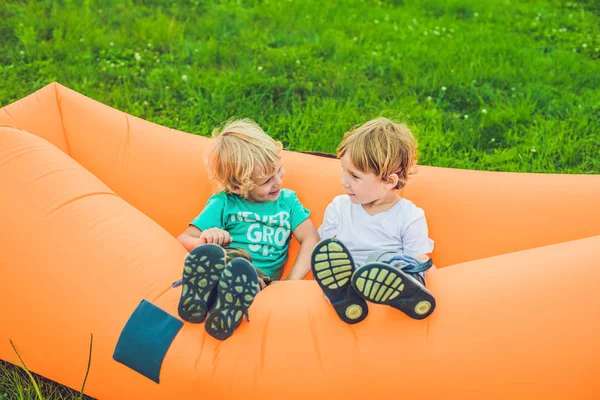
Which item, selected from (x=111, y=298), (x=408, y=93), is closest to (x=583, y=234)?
(x=111, y=298)

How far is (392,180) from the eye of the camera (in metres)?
2.56

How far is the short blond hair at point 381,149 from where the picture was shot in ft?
8.16

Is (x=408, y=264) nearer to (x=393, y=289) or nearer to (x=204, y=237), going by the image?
(x=393, y=289)

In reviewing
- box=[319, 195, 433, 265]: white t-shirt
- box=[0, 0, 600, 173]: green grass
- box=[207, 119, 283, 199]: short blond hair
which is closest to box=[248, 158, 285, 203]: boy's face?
box=[207, 119, 283, 199]: short blond hair

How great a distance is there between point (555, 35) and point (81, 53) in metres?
4.11

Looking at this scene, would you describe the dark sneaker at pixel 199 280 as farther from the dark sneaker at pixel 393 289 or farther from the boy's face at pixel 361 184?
the boy's face at pixel 361 184

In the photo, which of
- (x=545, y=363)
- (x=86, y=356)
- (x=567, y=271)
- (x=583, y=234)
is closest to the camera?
(x=545, y=363)

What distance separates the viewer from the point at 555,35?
5695 millimetres

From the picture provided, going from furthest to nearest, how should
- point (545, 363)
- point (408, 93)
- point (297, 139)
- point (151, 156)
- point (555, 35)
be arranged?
point (555, 35)
point (408, 93)
point (297, 139)
point (151, 156)
point (545, 363)

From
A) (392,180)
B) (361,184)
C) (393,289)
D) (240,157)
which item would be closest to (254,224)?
(240,157)

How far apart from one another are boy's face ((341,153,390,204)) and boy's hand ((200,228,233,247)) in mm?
539

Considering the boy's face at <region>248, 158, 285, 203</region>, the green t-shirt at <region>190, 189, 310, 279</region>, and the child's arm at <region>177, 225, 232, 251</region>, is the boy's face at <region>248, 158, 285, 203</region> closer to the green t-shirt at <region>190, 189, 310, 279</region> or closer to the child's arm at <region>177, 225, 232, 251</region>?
the green t-shirt at <region>190, 189, 310, 279</region>

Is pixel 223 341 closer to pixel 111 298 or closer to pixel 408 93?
pixel 111 298

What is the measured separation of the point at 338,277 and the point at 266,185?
0.80 m
